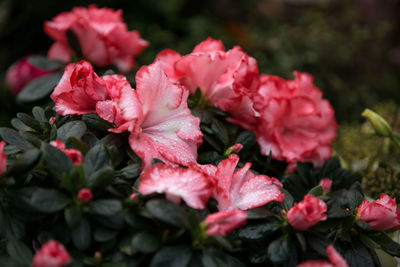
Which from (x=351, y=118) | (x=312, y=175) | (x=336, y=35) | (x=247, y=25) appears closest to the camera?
(x=312, y=175)

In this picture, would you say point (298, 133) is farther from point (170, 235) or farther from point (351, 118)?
point (351, 118)

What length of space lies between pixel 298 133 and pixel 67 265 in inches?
21.6

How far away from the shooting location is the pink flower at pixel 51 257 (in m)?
0.42

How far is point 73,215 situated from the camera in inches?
18.7

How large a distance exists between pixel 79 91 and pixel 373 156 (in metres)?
0.76

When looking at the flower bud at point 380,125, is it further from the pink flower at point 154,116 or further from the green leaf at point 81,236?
the green leaf at point 81,236

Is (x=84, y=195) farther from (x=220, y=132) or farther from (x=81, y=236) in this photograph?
(x=220, y=132)

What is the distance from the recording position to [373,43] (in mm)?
1672

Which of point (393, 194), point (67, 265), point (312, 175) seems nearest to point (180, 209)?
point (67, 265)

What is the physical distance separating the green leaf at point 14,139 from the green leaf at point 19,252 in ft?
0.44

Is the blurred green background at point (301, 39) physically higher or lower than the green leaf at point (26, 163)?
lower

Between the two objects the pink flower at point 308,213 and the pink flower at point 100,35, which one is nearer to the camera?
the pink flower at point 308,213

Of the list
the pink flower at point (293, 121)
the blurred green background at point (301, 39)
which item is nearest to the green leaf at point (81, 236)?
the pink flower at point (293, 121)

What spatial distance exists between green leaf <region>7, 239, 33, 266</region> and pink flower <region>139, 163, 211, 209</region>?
0.17 m
